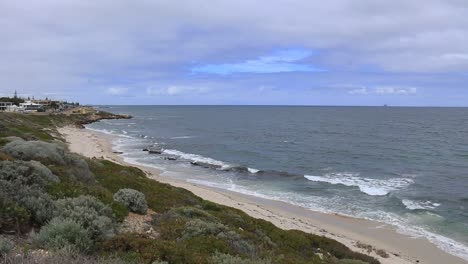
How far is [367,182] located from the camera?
3541 cm

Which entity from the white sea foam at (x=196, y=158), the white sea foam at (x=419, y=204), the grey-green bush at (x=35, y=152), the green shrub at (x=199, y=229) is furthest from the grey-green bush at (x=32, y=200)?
the white sea foam at (x=196, y=158)

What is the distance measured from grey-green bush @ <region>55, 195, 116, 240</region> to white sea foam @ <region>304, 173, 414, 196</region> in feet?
84.0

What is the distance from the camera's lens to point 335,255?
14.5 metres

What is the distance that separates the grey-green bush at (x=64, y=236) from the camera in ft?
21.4

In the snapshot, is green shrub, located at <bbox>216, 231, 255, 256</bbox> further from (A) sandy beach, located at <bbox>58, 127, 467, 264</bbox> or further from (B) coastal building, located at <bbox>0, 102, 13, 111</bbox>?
(B) coastal building, located at <bbox>0, 102, 13, 111</bbox>

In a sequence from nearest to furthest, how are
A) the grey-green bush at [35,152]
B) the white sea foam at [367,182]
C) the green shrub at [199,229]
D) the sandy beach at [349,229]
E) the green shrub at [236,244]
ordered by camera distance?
the green shrub at [236,244]
the green shrub at [199,229]
the grey-green bush at [35,152]
the sandy beach at [349,229]
the white sea foam at [367,182]

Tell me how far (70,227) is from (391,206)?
959 inches

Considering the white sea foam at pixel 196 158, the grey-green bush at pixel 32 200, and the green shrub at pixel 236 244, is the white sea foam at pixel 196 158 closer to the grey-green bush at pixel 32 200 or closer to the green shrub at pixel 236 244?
the green shrub at pixel 236 244

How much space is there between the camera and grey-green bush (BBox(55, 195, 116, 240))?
736 cm

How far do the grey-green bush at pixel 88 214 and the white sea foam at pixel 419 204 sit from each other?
75.2 ft

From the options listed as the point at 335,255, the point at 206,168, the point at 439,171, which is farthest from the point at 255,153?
the point at 335,255

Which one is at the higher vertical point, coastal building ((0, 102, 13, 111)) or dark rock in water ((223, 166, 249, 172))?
coastal building ((0, 102, 13, 111))

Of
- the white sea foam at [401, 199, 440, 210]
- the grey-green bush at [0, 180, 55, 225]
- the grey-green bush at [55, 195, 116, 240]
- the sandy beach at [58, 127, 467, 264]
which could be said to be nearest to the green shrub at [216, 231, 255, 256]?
the grey-green bush at [55, 195, 116, 240]

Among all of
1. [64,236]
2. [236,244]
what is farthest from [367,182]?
[64,236]
